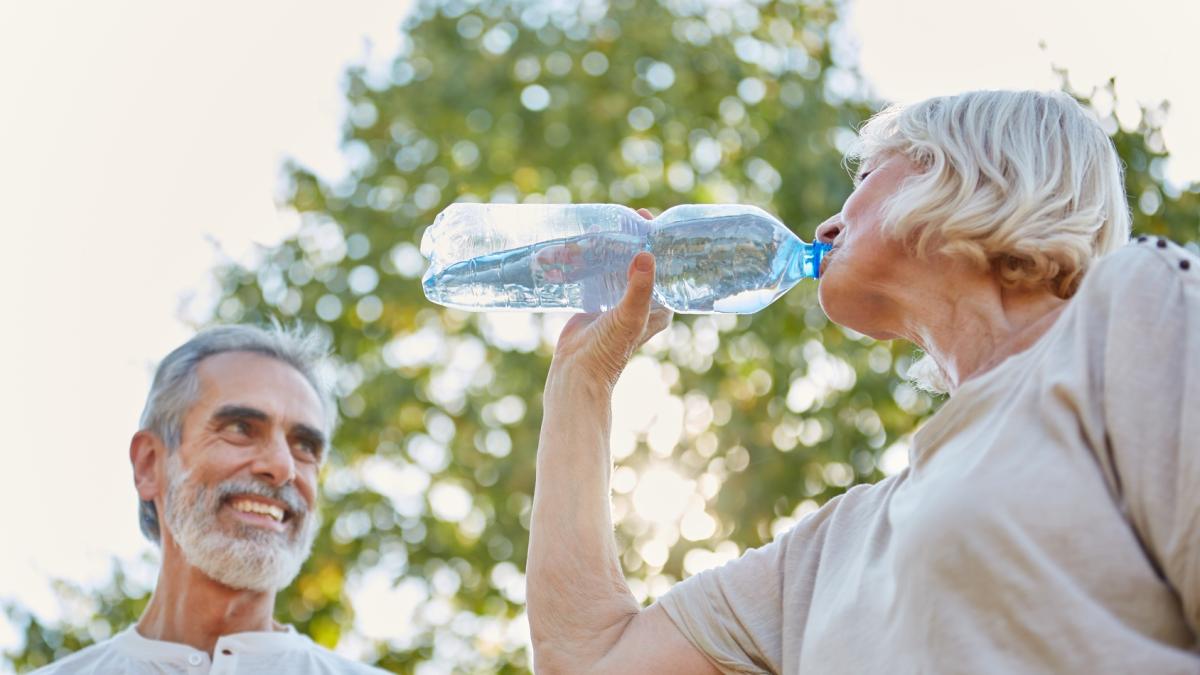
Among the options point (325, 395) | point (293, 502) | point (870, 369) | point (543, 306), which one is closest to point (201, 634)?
point (293, 502)

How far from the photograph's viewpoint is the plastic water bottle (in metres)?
3.00

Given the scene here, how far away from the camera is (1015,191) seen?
2.30m

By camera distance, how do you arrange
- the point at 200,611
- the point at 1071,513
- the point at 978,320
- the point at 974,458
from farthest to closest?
the point at 200,611 < the point at 978,320 < the point at 974,458 < the point at 1071,513

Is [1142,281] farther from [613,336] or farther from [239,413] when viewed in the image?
[239,413]

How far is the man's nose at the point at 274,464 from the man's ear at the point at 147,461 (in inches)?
11.5

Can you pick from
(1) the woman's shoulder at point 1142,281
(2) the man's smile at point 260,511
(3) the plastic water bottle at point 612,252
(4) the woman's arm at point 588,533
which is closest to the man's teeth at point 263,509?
(2) the man's smile at point 260,511

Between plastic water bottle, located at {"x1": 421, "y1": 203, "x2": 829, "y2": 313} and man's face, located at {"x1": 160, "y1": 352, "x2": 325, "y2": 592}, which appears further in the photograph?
man's face, located at {"x1": 160, "y1": 352, "x2": 325, "y2": 592}

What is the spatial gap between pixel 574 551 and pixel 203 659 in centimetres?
152

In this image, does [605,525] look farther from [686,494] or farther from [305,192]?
[305,192]

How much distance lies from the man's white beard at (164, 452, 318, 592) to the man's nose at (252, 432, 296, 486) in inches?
Answer: 0.9

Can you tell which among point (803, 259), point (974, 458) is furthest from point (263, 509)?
point (974, 458)

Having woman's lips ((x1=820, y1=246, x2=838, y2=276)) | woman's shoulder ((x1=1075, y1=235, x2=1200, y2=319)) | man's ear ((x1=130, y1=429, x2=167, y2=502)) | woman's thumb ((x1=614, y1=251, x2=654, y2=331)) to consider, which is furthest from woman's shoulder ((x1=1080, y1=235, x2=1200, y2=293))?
man's ear ((x1=130, y1=429, x2=167, y2=502))

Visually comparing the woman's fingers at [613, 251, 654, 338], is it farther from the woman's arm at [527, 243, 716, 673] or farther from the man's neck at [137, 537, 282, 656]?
the man's neck at [137, 537, 282, 656]

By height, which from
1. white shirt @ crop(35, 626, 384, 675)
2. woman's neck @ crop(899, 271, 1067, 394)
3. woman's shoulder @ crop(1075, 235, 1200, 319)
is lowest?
white shirt @ crop(35, 626, 384, 675)
